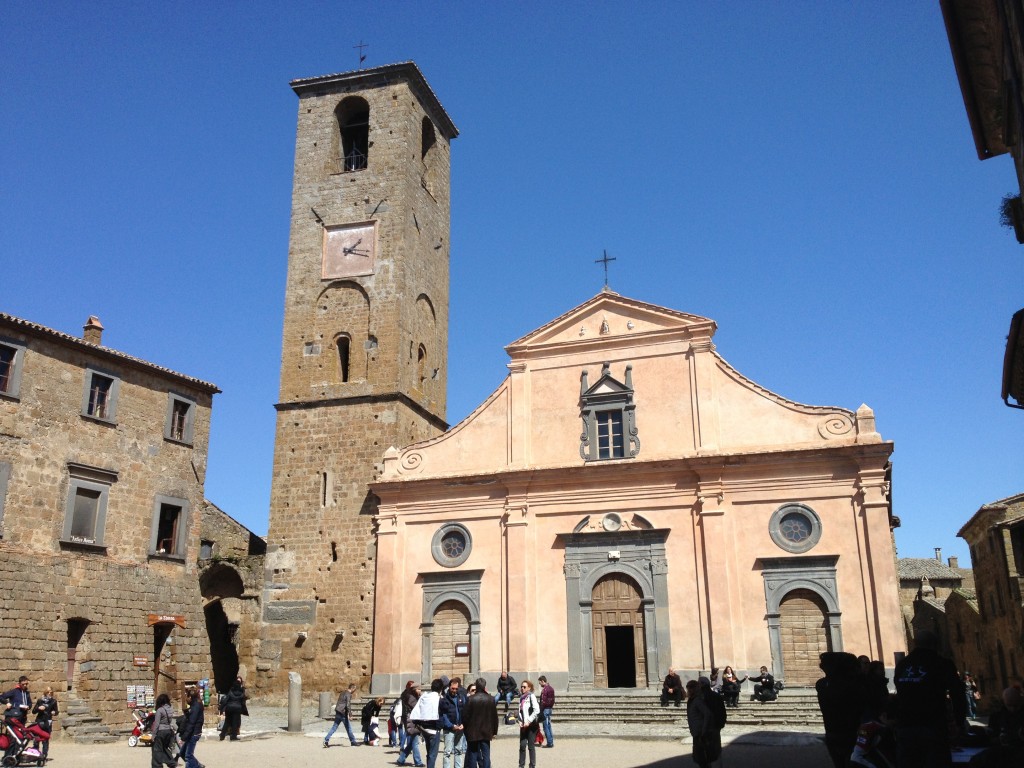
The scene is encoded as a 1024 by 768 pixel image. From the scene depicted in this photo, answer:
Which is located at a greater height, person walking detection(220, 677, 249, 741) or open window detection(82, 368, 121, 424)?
open window detection(82, 368, 121, 424)

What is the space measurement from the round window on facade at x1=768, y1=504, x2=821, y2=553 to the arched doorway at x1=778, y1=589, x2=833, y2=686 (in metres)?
1.11

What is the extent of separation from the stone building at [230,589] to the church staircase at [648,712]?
27.7 feet

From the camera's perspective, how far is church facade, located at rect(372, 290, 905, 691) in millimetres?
21922

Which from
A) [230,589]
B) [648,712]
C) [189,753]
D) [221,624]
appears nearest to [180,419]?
[230,589]

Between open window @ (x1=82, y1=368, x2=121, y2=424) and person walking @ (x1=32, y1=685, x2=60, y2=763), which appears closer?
person walking @ (x1=32, y1=685, x2=60, y2=763)

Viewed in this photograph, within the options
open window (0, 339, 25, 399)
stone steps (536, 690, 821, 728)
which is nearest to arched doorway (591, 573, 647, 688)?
stone steps (536, 690, 821, 728)

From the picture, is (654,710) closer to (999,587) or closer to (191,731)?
(191,731)

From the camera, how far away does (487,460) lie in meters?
25.4

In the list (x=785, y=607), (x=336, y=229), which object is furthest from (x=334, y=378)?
(x=785, y=607)

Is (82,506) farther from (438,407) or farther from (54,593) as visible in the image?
(438,407)

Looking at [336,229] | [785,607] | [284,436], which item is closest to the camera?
[785,607]

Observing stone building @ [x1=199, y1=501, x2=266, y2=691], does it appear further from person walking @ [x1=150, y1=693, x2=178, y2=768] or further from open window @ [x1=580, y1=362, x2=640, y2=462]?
person walking @ [x1=150, y1=693, x2=178, y2=768]

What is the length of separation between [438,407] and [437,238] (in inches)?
234

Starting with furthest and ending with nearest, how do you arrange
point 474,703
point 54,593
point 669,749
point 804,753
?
point 54,593 < point 669,749 < point 804,753 < point 474,703
